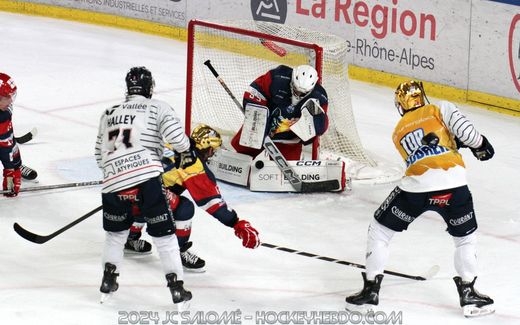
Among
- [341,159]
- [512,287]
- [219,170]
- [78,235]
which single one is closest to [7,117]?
[78,235]

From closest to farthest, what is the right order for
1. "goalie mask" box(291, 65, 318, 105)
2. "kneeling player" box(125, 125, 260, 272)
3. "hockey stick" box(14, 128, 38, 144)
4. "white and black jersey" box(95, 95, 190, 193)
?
"white and black jersey" box(95, 95, 190, 193), "kneeling player" box(125, 125, 260, 272), "goalie mask" box(291, 65, 318, 105), "hockey stick" box(14, 128, 38, 144)

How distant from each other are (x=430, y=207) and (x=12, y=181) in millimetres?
2778

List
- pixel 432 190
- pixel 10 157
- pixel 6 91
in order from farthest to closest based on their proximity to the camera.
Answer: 1. pixel 10 157
2. pixel 6 91
3. pixel 432 190

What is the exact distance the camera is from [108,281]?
5941 millimetres

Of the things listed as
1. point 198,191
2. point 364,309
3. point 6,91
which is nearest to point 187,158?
point 198,191

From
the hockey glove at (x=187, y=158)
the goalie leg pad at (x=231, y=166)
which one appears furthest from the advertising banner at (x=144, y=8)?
the hockey glove at (x=187, y=158)

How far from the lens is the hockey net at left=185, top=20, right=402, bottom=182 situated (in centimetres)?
847

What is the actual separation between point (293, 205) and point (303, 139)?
18.4 inches

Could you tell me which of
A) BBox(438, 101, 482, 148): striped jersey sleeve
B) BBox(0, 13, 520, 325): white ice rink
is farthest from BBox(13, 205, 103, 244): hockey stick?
BBox(438, 101, 482, 148): striped jersey sleeve

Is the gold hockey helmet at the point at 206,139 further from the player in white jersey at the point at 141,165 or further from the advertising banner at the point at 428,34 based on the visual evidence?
the advertising banner at the point at 428,34

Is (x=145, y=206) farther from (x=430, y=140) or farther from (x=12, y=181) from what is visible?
(x=12, y=181)

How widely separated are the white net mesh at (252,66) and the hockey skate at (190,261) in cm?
210

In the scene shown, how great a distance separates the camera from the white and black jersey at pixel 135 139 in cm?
575

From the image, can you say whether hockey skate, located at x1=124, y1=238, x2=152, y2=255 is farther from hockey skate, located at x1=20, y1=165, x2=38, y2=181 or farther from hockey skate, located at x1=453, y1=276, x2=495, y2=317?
hockey skate, located at x1=453, y1=276, x2=495, y2=317
